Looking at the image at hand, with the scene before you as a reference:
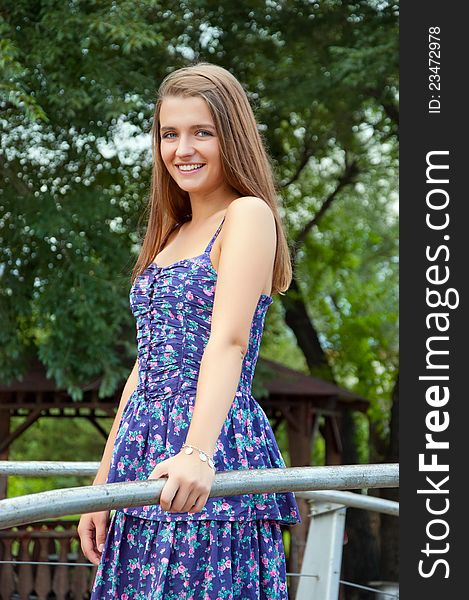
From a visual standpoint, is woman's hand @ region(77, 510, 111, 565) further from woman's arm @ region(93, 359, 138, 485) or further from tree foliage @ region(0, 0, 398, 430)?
tree foliage @ region(0, 0, 398, 430)

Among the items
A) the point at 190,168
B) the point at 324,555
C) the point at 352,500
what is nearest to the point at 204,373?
the point at 190,168

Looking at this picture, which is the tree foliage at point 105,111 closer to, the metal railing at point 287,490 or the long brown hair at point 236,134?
the metal railing at point 287,490

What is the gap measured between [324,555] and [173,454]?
101 centimetres

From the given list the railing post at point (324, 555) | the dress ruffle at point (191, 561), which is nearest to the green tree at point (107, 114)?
the railing post at point (324, 555)

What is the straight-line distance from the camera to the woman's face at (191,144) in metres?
2.05

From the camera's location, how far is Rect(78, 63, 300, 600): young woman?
188 centimetres

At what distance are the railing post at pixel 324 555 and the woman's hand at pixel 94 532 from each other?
2.62 feet

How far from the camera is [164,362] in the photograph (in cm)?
201

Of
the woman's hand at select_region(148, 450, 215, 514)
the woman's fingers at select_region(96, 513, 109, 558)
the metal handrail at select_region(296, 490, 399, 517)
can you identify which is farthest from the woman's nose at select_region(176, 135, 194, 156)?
the metal handrail at select_region(296, 490, 399, 517)

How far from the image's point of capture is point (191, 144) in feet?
6.77

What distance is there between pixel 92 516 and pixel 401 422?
0.78m

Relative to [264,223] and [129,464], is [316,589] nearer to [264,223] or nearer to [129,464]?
[129,464]

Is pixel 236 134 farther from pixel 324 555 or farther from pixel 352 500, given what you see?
pixel 324 555

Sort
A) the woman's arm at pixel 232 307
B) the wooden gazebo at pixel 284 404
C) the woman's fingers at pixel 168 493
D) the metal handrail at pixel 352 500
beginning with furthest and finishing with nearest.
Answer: the wooden gazebo at pixel 284 404
the metal handrail at pixel 352 500
the woman's arm at pixel 232 307
the woman's fingers at pixel 168 493
